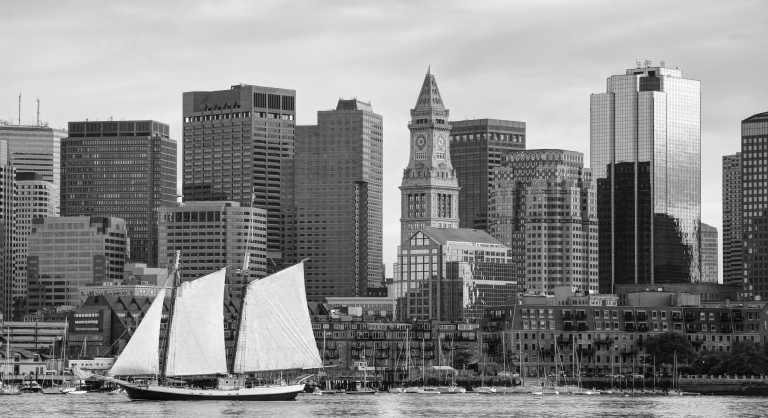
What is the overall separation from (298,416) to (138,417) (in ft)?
56.7

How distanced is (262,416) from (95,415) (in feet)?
64.8

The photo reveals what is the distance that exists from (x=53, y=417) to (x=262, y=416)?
24.2 meters

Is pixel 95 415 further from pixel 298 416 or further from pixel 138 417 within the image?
pixel 298 416

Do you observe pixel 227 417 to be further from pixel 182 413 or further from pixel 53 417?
pixel 53 417

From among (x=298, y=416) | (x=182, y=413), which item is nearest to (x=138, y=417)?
(x=182, y=413)

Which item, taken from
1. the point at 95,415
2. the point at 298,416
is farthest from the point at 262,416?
the point at 95,415

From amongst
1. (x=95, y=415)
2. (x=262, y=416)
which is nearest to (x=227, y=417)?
(x=262, y=416)

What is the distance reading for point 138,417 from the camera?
194 m

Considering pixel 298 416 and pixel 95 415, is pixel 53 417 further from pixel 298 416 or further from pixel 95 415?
pixel 298 416

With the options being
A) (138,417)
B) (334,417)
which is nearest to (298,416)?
(334,417)

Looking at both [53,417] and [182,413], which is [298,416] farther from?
[53,417]

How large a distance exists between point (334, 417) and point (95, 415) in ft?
86.3

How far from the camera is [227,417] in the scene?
190 m

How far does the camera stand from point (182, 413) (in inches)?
7672
